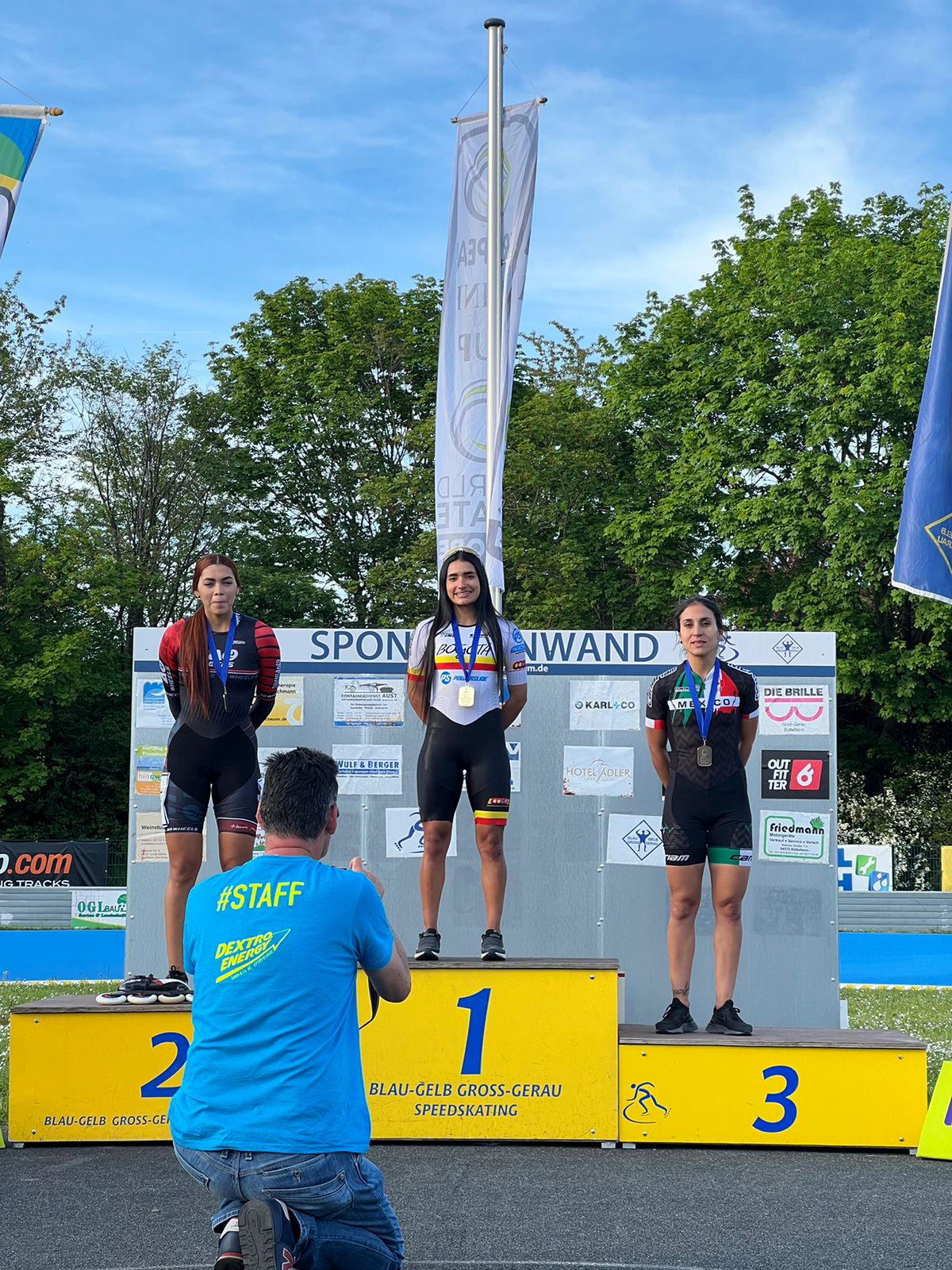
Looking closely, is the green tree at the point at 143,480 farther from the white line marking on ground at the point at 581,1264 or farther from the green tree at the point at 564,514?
the white line marking on ground at the point at 581,1264

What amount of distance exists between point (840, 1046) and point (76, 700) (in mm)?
23811

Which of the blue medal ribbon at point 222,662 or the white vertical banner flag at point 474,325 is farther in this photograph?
the white vertical banner flag at point 474,325

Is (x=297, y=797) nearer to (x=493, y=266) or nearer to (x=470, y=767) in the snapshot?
(x=470, y=767)

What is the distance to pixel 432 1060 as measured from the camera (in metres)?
5.43

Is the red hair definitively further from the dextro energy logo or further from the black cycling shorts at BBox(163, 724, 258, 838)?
the dextro energy logo

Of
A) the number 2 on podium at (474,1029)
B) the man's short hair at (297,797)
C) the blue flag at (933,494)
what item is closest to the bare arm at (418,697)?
the number 2 on podium at (474,1029)

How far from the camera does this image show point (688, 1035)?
18.0 feet

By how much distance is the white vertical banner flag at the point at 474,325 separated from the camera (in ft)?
32.0

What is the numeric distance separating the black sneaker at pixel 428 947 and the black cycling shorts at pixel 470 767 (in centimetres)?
50

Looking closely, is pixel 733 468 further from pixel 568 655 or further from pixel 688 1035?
pixel 688 1035

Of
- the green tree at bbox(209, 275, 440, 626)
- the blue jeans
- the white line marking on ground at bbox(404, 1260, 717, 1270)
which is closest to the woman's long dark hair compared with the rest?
the white line marking on ground at bbox(404, 1260, 717, 1270)

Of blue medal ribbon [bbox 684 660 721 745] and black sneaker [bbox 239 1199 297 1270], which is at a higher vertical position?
blue medal ribbon [bbox 684 660 721 745]

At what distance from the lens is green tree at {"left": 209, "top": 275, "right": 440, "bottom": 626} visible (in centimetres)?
2823

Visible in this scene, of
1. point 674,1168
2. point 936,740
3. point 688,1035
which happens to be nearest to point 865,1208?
point 674,1168
